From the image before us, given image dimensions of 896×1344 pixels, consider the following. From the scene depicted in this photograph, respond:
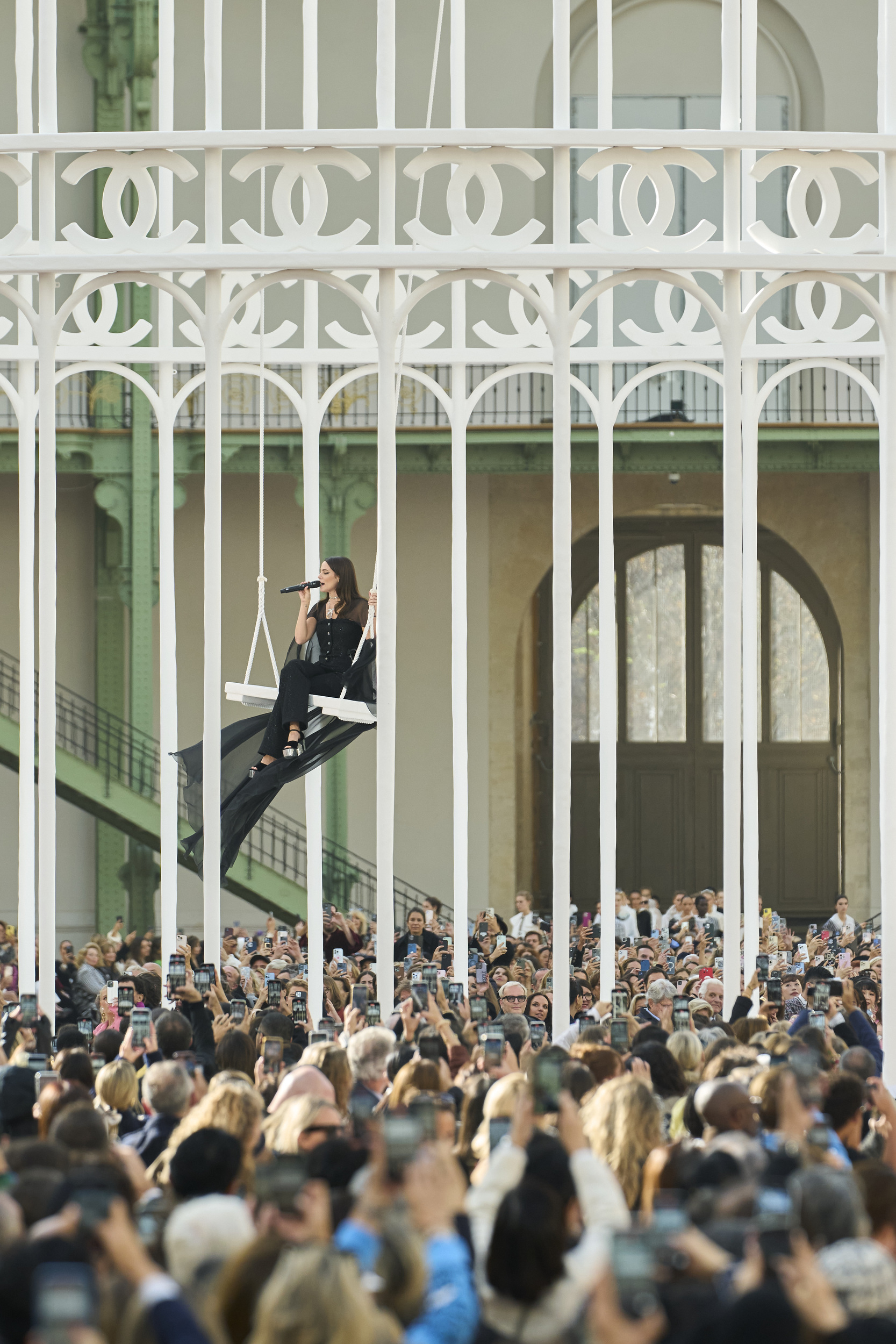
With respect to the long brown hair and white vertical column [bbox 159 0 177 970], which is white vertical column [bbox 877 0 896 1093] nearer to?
the long brown hair

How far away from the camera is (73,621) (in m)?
20.8

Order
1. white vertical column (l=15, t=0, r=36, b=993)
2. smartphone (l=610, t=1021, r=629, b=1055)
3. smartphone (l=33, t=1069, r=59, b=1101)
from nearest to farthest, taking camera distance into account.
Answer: smartphone (l=33, t=1069, r=59, b=1101)
smartphone (l=610, t=1021, r=629, b=1055)
white vertical column (l=15, t=0, r=36, b=993)

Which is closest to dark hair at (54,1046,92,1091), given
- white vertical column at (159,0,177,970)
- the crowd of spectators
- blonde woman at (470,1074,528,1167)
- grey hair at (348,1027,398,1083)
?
the crowd of spectators

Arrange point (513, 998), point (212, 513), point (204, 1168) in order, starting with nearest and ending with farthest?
point (204, 1168)
point (212, 513)
point (513, 998)

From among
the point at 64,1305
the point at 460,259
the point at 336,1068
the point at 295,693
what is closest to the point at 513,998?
the point at 295,693

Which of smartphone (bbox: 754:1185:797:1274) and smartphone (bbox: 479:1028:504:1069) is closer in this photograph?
smartphone (bbox: 754:1185:797:1274)

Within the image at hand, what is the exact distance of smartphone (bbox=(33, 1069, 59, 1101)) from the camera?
545 cm

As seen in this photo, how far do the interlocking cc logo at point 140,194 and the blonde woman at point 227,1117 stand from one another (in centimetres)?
427

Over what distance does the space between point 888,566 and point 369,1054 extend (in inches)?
130

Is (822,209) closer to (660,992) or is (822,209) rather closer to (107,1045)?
(660,992)

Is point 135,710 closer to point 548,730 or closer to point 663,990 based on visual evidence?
point 548,730

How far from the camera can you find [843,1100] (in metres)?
4.95

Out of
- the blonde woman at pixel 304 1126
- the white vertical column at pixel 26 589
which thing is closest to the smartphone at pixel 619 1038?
the blonde woman at pixel 304 1126

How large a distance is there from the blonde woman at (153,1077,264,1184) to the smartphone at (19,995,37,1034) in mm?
2196
